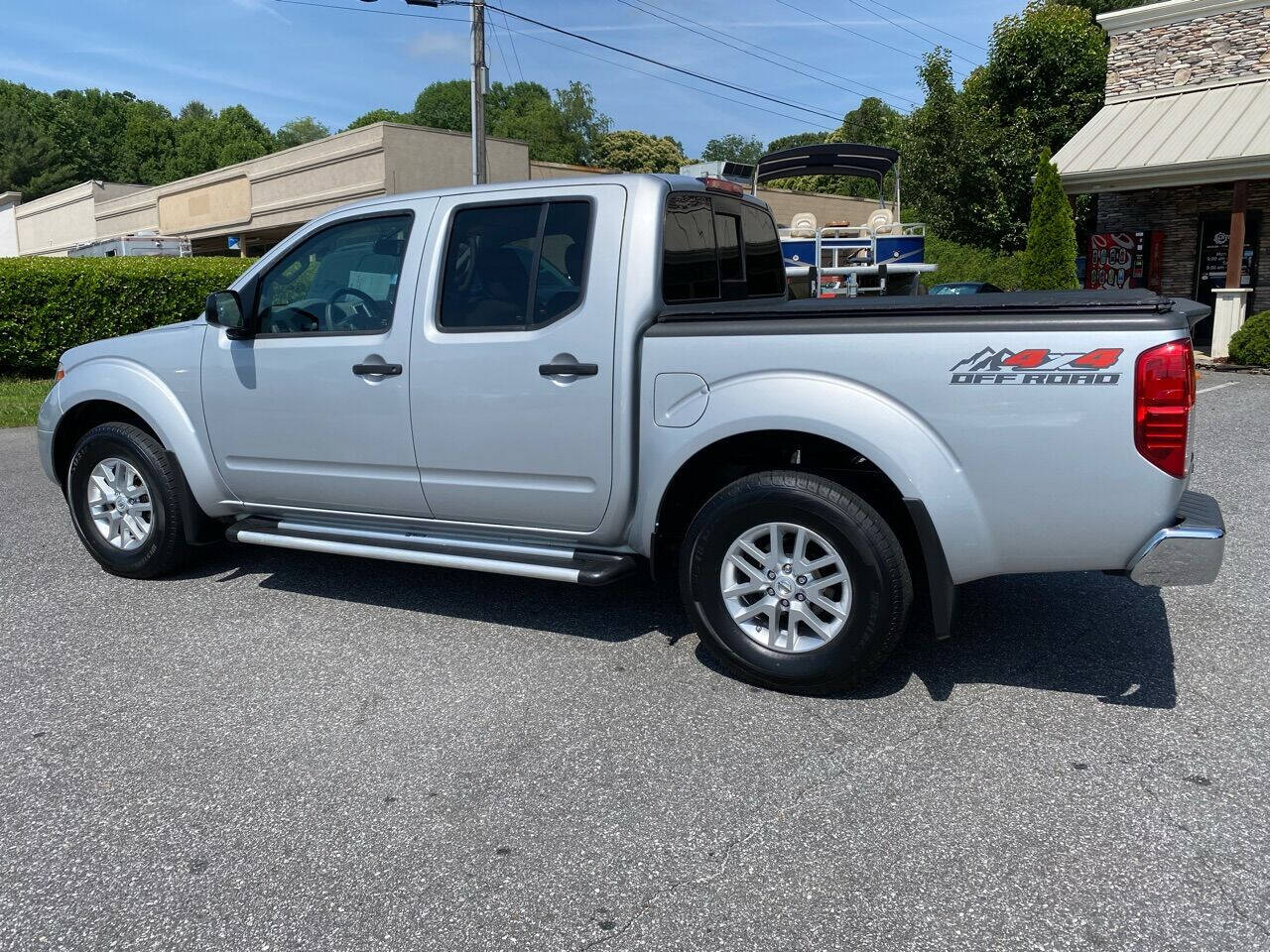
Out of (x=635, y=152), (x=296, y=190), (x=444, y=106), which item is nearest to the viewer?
(x=296, y=190)

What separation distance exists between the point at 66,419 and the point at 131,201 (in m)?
46.5

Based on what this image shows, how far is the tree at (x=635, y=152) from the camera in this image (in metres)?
68.0

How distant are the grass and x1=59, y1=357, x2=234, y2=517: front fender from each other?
647 centimetres

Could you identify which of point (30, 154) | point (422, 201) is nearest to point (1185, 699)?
point (422, 201)

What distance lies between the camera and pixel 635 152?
69.4 meters

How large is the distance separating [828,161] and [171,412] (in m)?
13.2

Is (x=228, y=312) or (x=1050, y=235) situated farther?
(x=1050, y=235)

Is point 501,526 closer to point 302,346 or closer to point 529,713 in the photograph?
point 529,713

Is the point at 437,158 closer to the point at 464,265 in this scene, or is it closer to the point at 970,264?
the point at 970,264

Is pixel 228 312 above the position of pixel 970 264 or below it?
below

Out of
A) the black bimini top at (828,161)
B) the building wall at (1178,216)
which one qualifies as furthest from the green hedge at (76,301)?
the building wall at (1178,216)

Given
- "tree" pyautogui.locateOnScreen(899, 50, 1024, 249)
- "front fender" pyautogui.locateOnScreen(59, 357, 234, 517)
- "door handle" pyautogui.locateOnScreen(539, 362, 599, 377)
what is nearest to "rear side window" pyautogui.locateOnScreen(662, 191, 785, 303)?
"door handle" pyautogui.locateOnScreen(539, 362, 599, 377)

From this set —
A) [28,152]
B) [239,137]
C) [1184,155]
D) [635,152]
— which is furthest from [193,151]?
[1184,155]

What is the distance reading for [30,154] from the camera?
77875 millimetres
